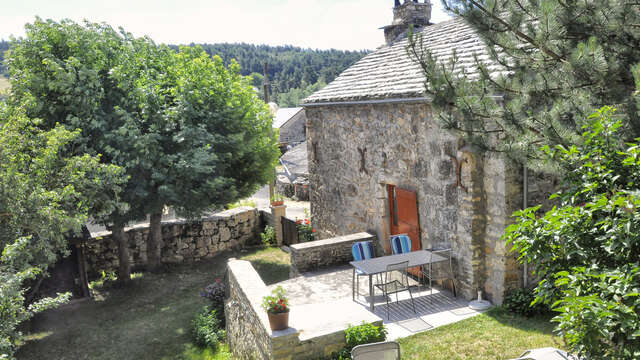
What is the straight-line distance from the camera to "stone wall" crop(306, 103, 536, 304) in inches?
326

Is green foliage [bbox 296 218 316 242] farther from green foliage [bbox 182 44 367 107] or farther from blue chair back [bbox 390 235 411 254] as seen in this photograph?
green foliage [bbox 182 44 367 107]

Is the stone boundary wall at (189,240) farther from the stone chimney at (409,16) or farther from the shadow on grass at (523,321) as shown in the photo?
the shadow on grass at (523,321)

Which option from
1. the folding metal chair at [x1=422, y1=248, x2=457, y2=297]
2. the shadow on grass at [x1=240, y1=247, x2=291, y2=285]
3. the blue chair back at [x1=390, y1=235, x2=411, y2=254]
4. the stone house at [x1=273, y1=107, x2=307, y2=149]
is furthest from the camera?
the stone house at [x1=273, y1=107, x2=307, y2=149]

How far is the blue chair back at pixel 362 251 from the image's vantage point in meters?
10.2

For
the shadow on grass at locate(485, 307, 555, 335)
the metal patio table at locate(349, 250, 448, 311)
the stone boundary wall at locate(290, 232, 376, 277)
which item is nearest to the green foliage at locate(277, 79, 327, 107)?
the stone boundary wall at locate(290, 232, 376, 277)

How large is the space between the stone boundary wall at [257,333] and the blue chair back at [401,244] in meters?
3.04

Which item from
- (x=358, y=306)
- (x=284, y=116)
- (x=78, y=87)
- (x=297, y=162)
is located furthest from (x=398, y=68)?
(x=284, y=116)

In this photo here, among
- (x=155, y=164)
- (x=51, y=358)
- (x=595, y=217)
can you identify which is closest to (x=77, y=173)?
(x=155, y=164)

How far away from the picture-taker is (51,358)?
33.7 feet

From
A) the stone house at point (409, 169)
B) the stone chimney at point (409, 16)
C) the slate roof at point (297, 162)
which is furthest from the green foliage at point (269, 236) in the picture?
the stone chimney at point (409, 16)

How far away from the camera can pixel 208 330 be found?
10.4 metres

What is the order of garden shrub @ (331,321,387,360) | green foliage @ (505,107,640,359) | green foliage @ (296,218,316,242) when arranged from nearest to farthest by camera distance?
green foliage @ (505,107,640,359) → garden shrub @ (331,321,387,360) → green foliage @ (296,218,316,242)

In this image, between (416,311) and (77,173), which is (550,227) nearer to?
(416,311)

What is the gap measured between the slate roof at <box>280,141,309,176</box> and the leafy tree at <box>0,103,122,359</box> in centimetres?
1495
